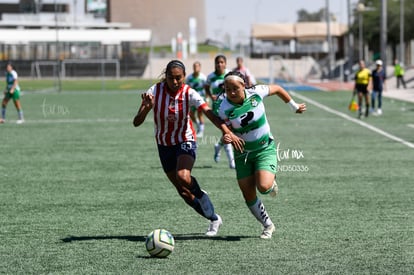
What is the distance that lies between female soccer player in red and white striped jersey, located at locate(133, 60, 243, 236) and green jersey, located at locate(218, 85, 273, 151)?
0.72ft

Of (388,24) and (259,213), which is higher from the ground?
(388,24)

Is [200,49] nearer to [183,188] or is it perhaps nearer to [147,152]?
[147,152]

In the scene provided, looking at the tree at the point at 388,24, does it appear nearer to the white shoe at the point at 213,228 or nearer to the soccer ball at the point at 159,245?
the white shoe at the point at 213,228

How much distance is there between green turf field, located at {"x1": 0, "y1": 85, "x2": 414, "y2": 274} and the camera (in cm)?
895

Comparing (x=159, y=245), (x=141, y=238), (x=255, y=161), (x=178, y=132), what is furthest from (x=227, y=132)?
(x=141, y=238)

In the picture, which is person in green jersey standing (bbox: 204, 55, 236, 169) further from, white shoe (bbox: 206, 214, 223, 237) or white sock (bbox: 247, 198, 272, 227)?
white sock (bbox: 247, 198, 272, 227)

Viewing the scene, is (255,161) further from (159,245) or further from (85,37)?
(85,37)

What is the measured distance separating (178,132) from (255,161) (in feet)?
2.86

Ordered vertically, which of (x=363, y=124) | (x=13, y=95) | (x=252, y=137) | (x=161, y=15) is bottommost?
(x=363, y=124)

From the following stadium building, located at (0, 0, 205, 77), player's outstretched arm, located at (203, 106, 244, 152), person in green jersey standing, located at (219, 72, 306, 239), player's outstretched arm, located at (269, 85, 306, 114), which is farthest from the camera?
stadium building, located at (0, 0, 205, 77)

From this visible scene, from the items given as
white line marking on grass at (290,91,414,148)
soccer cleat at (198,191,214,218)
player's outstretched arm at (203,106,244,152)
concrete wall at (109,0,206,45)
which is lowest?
white line marking on grass at (290,91,414,148)

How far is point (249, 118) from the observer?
1001 cm

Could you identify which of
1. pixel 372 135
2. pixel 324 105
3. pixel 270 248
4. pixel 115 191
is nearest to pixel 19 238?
pixel 270 248

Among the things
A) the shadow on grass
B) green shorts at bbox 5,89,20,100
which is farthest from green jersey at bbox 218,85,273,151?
green shorts at bbox 5,89,20,100
